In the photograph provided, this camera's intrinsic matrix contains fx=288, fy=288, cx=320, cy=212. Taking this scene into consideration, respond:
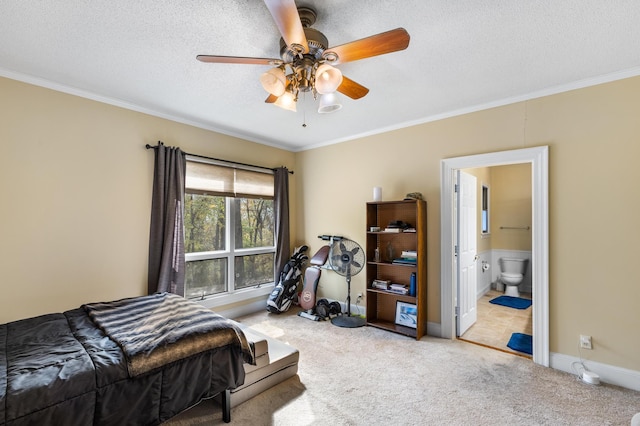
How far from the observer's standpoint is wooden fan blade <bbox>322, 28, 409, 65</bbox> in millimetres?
1411

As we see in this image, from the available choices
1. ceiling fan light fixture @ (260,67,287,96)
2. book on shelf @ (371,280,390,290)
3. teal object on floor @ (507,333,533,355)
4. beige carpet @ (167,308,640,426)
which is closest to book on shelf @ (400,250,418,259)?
book on shelf @ (371,280,390,290)

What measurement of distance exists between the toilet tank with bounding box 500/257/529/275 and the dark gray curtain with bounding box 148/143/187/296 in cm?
524

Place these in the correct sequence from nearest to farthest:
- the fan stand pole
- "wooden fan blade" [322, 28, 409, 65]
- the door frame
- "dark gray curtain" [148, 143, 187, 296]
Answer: "wooden fan blade" [322, 28, 409, 65] → the door frame → "dark gray curtain" [148, 143, 187, 296] → the fan stand pole

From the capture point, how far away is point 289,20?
1348mm

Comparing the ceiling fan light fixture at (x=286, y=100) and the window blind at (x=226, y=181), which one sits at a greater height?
the ceiling fan light fixture at (x=286, y=100)

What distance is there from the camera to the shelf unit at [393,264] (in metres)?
3.26

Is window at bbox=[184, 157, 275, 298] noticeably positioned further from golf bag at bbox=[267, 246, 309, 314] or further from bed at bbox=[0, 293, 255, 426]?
bed at bbox=[0, 293, 255, 426]

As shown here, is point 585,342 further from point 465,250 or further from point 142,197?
point 142,197

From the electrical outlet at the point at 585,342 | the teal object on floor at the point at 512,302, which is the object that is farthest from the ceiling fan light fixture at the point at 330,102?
the teal object on floor at the point at 512,302

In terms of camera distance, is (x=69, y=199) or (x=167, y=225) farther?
(x=167, y=225)

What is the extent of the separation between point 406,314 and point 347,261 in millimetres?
929

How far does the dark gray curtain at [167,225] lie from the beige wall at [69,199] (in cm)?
9

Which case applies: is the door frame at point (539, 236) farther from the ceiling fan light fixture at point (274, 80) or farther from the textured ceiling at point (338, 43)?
the ceiling fan light fixture at point (274, 80)

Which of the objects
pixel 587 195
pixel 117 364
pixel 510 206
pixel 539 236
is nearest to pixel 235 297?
pixel 117 364
